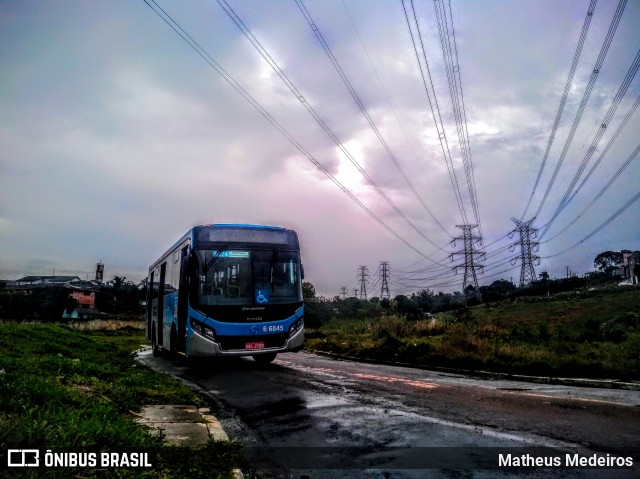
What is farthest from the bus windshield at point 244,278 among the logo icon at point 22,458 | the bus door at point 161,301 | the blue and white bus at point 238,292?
the logo icon at point 22,458

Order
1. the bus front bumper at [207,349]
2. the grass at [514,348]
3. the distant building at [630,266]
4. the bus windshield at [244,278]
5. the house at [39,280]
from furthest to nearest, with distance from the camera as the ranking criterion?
1. the house at [39,280]
2. the distant building at [630,266]
3. the grass at [514,348]
4. the bus windshield at [244,278]
5. the bus front bumper at [207,349]

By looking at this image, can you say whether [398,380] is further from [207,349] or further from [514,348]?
[514,348]

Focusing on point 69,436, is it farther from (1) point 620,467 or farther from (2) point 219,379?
(2) point 219,379

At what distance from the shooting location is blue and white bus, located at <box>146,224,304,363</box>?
11.4 m

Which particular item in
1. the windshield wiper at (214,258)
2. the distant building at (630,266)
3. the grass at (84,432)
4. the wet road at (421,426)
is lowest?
the wet road at (421,426)

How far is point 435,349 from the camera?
1708 cm

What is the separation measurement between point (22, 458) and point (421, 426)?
4.47 meters

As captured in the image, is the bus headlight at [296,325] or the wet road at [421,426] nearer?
the wet road at [421,426]

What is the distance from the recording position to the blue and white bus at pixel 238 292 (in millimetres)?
11383

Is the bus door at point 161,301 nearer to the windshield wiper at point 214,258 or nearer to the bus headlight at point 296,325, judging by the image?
the windshield wiper at point 214,258

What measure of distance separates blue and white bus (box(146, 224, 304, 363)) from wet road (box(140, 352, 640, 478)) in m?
1.32

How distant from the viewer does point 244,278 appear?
11.9 m

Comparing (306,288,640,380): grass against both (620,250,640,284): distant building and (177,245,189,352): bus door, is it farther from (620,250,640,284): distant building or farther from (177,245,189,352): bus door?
(620,250,640,284): distant building

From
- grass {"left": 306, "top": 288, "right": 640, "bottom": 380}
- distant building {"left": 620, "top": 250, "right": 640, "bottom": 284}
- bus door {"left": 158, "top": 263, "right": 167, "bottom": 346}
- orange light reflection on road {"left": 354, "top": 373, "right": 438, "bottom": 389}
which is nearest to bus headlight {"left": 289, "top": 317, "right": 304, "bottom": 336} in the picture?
orange light reflection on road {"left": 354, "top": 373, "right": 438, "bottom": 389}
